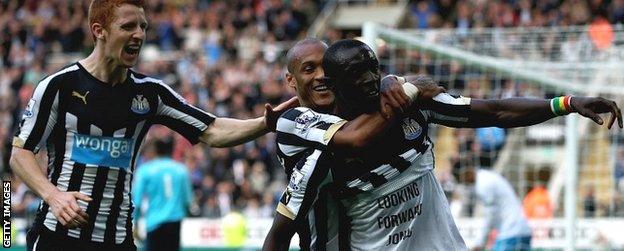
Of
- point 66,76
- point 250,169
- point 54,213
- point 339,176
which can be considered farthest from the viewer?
point 250,169

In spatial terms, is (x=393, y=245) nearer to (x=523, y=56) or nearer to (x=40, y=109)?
(x=40, y=109)

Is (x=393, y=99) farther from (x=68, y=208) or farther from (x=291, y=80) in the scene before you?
(x=68, y=208)

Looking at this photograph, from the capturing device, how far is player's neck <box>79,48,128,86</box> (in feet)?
20.9

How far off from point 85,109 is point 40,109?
0.23 m

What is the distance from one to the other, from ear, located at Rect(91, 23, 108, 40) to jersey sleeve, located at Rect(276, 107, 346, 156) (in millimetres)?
1485

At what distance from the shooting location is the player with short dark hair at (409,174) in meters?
5.23

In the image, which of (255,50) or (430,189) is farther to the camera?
(255,50)

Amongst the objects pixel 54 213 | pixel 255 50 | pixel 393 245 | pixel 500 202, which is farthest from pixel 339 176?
pixel 255 50

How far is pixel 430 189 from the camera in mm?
5371

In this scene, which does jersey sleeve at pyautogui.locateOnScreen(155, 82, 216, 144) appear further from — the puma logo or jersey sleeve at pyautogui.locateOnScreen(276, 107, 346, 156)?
jersey sleeve at pyautogui.locateOnScreen(276, 107, 346, 156)

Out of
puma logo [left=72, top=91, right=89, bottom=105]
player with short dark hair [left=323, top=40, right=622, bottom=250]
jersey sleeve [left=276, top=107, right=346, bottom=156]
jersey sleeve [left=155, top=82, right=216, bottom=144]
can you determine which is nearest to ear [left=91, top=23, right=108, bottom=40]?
puma logo [left=72, top=91, right=89, bottom=105]

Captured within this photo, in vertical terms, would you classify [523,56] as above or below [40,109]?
above

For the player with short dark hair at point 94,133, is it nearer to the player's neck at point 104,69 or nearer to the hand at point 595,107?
the player's neck at point 104,69

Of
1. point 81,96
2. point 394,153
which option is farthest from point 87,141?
point 394,153
